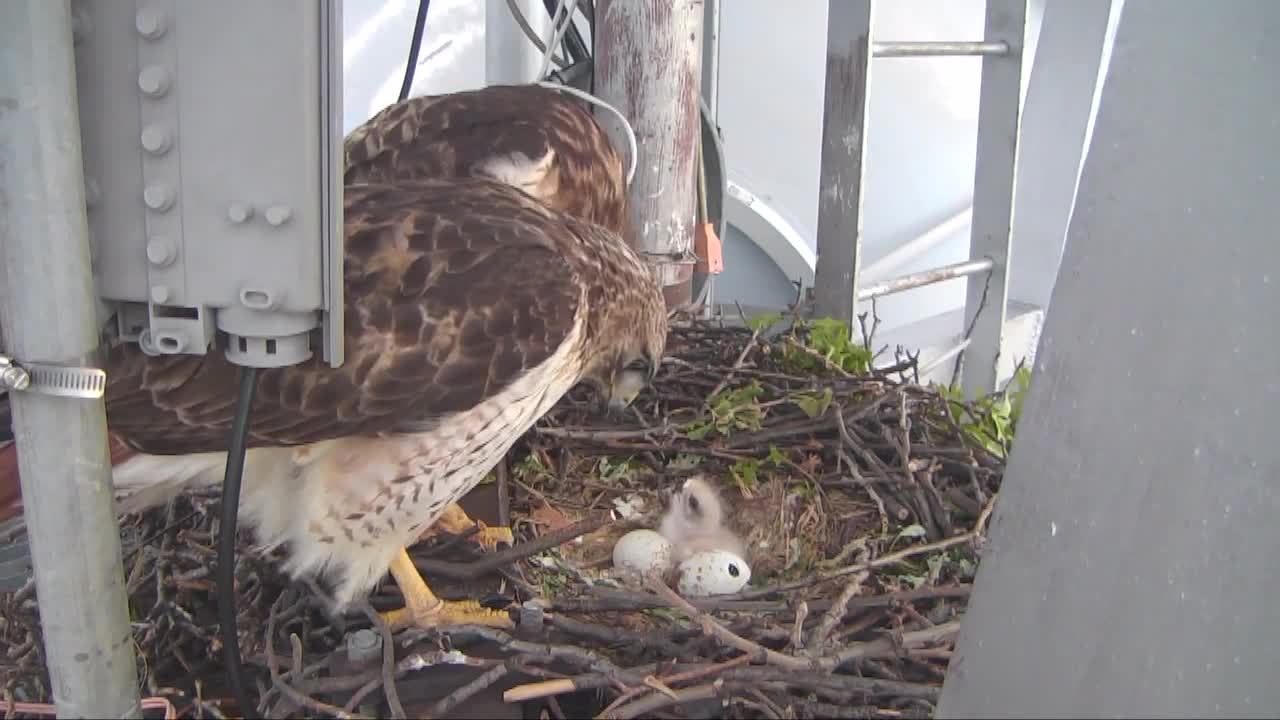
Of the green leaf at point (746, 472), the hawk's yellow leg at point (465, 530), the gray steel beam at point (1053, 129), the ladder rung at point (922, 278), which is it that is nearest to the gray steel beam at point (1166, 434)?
the hawk's yellow leg at point (465, 530)

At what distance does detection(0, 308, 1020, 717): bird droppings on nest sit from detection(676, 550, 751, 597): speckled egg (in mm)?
62

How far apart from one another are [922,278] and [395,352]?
280 centimetres

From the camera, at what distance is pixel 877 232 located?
682 centimetres

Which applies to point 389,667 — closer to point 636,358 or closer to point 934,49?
point 636,358

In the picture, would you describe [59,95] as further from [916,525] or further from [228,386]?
[916,525]

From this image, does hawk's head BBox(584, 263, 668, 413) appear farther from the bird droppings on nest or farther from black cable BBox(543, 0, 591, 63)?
black cable BBox(543, 0, 591, 63)

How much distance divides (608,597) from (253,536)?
0.74 m

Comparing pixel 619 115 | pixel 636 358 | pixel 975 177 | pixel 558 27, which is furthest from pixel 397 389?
pixel 975 177

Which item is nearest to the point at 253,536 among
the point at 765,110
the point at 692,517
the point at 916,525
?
the point at 692,517

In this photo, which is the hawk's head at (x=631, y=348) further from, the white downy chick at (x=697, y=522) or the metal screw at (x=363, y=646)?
Answer: the metal screw at (x=363, y=646)

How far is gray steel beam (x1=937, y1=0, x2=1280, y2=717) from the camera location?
29.7 inches

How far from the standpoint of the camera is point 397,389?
1792 millimetres

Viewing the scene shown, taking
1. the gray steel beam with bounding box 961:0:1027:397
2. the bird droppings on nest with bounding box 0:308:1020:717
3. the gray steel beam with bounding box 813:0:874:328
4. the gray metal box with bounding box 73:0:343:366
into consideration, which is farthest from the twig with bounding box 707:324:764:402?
the gray metal box with bounding box 73:0:343:366

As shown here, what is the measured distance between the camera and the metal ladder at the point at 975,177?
3.73 m
